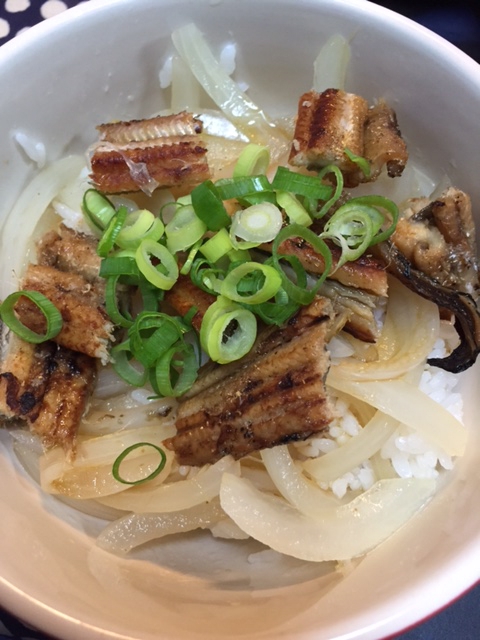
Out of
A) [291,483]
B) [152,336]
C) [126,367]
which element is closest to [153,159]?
[152,336]

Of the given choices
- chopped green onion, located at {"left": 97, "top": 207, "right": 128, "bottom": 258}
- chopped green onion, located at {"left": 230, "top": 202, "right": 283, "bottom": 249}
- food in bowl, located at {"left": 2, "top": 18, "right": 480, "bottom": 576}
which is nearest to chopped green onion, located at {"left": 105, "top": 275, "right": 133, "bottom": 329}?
food in bowl, located at {"left": 2, "top": 18, "right": 480, "bottom": 576}

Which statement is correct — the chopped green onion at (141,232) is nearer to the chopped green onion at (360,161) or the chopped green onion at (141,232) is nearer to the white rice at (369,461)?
the chopped green onion at (360,161)

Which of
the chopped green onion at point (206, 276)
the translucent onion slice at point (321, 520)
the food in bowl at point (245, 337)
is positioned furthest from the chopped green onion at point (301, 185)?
the translucent onion slice at point (321, 520)

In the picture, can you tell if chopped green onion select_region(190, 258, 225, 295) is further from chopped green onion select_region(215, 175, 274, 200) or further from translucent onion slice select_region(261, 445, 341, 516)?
translucent onion slice select_region(261, 445, 341, 516)

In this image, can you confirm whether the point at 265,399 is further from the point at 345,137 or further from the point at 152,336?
the point at 345,137

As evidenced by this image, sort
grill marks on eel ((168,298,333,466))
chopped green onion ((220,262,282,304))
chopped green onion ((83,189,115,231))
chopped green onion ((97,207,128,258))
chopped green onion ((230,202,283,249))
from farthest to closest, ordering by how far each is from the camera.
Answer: chopped green onion ((83,189,115,231)) → chopped green onion ((97,207,128,258)) → chopped green onion ((230,202,283,249)) → chopped green onion ((220,262,282,304)) → grill marks on eel ((168,298,333,466))

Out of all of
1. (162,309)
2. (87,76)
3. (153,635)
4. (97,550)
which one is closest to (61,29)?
(87,76)

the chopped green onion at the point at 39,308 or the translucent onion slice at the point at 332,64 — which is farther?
the translucent onion slice at the point at 332,64
